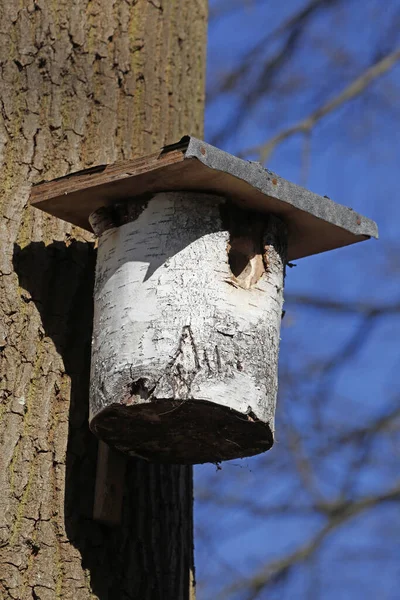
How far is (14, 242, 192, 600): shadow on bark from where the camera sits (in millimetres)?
2225

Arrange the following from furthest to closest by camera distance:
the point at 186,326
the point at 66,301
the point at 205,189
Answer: the point at 66,301 → the point at 205,189 → the point at 186,326

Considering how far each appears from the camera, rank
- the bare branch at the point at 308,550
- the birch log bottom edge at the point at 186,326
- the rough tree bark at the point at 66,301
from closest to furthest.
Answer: the birch log bottom edge at the point at 186,326 → the rough tree bark at the point at 66,301 → the bare branch at the point at 308,550

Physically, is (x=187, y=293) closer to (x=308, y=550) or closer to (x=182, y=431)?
(x=182, y=431)

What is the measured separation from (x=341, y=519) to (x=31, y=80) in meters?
3.50

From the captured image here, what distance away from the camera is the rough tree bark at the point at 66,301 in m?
2.17

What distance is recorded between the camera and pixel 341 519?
17.7ft

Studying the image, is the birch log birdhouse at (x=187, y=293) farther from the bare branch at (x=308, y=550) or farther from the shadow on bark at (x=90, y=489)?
the bare branch at (x=308, y=550)

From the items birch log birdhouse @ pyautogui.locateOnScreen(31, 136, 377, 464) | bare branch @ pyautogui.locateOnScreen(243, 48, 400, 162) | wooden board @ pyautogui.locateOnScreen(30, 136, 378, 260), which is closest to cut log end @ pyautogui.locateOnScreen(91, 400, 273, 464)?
birch log birdhouse @ pyautogui.locateOnScreen(31, 136, 377, 464)

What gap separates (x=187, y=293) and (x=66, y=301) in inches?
16.1

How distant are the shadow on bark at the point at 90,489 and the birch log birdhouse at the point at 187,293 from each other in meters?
0.10

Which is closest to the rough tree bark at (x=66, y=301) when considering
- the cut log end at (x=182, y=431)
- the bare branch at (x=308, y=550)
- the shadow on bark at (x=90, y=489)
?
the shadow on bark at (x=90, y=489)

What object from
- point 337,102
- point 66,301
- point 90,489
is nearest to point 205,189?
point 66,301

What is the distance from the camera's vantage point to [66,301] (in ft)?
7.79

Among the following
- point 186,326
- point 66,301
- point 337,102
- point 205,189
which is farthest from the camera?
point 337,102
